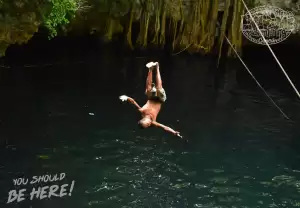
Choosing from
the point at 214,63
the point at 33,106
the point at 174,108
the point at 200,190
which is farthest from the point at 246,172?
the point at 214,63

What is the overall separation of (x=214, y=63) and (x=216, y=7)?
Answer: 5.27 feet

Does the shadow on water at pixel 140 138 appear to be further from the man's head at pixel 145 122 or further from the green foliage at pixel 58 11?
the green foliage at pixel 58 11

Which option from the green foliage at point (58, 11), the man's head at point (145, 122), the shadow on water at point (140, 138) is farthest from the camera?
the green foliage at point (58, 11)

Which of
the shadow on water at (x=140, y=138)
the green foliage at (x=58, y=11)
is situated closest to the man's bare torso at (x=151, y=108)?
the shadow on water at (x=140, y=138)

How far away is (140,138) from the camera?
837 cm

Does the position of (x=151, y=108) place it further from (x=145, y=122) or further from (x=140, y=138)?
(x=140, y=138)

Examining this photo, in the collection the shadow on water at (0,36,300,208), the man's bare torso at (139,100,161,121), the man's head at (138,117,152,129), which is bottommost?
the shadow on water at (0,36,300,208)

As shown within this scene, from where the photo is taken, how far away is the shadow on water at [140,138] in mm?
6781

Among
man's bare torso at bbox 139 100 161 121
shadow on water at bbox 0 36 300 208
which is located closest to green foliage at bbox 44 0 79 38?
shadow on water at bbox 0 36 300 208

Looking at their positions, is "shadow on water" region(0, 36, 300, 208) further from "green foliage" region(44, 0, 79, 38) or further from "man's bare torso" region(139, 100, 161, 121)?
"green foliage" region(44, 0, 79, 38)

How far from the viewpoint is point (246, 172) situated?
24.5 feet

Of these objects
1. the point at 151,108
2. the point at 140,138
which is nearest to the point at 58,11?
the point at 140,138

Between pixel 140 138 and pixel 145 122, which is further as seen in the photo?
pixel 140 138

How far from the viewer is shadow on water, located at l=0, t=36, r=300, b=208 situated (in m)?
6.78
